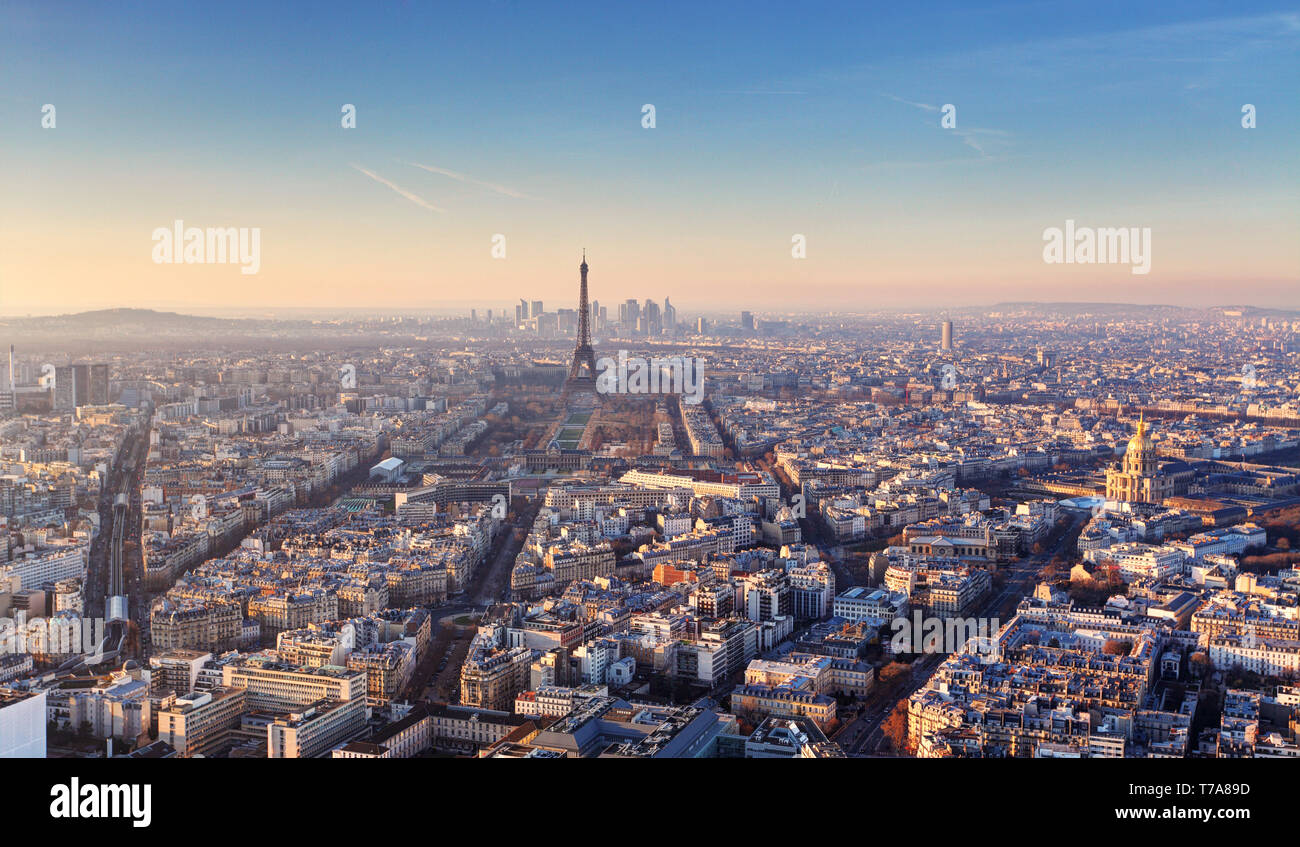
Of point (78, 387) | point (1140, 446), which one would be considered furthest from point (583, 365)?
point (1140, 446)

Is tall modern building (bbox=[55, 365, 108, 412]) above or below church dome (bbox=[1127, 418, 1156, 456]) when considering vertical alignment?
above

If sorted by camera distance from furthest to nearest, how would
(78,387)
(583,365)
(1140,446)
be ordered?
(583,365), (78,387), (1140,446)

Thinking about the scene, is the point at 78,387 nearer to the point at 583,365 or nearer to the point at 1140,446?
the point at 583,365

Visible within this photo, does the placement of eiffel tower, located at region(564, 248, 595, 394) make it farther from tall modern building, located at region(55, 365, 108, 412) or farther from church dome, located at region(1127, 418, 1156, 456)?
church dome, located at region(1127, 418, 1156, 456)

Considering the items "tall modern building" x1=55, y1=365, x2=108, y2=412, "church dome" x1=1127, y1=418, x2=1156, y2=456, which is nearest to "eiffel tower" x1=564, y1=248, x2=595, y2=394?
"tall modern building" x1=55, y1=365, x2=108, y2=412

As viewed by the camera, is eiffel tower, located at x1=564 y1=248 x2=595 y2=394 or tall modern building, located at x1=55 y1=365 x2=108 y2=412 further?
eiffel tower, located at x1=564 y1=248 x2=595 y2=394

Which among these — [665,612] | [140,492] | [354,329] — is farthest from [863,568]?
[354,329]

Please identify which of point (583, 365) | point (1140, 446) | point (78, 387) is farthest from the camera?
point (583, 365)

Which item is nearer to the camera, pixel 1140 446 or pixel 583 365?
pixel 1140 446

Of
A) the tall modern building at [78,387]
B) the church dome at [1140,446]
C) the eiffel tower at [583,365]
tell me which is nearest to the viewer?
the church dome at [1140,446]

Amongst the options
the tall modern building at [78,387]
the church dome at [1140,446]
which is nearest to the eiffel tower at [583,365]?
the tall modern building at [78,387]

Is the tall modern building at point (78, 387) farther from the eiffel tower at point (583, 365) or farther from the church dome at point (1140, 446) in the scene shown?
the church dome at point (1140, 446)

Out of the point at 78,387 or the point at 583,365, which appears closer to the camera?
the point at 78,387

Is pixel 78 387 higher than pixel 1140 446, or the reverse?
pixel 78 387
